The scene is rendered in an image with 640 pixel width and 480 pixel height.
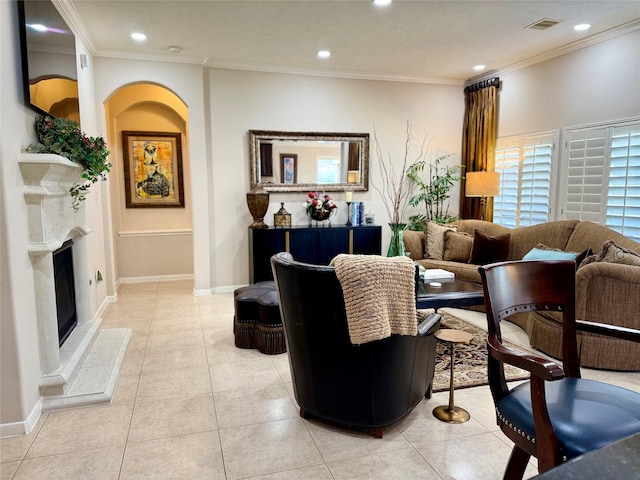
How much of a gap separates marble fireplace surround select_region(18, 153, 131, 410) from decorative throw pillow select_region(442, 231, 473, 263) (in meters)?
3.68

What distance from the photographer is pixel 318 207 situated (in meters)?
5.46

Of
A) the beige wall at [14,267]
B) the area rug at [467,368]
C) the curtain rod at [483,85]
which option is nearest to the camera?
the beige wall at [14,267]

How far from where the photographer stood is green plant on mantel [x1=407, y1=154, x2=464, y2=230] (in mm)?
6008

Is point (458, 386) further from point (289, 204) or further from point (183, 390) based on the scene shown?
point (289, 204)

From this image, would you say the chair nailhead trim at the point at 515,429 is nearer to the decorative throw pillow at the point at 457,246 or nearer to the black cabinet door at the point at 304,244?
the decorative throw pillow at the point at 457,246

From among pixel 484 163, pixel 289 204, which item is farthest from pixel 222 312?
pixel 484 163

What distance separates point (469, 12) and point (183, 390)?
152 inches

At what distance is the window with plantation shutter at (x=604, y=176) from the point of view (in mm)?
3959

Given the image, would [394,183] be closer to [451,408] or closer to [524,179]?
[524,179]

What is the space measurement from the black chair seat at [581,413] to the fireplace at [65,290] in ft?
9.81

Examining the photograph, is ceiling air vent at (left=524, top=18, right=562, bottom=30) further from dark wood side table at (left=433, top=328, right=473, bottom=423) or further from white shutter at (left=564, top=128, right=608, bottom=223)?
dark wood side table at (left=433, top=328, right=473, bottom=423)

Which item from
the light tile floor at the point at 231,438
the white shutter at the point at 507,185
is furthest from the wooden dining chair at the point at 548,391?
the white shutter at the point at 507,185

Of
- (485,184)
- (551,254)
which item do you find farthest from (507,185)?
(551,254)

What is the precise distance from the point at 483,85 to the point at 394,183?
1800 millimetres
